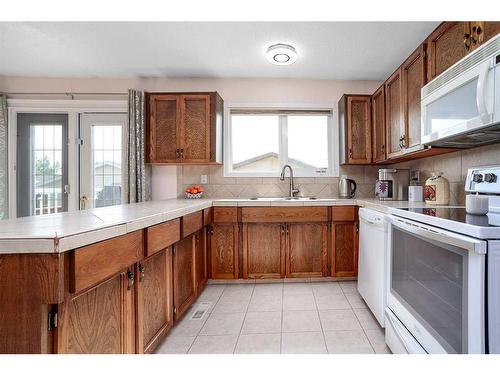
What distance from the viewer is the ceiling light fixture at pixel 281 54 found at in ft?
7.79

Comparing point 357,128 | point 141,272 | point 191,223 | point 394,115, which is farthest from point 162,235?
point 357,128

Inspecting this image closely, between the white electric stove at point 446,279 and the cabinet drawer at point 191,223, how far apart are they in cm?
141

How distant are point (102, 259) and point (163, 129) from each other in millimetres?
2168

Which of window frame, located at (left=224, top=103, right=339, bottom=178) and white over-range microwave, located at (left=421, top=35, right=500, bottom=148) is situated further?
window frame, located at (left=224, top=103, right=339, bottom=178)

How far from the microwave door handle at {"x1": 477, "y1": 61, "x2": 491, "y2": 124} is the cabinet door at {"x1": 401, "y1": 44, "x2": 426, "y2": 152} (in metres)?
0.69

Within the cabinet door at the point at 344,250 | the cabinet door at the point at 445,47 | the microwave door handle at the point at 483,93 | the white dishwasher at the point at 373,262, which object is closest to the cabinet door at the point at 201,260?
the cabinet door at the point at 344,250

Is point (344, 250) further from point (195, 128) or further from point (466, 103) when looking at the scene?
point (195, 128)

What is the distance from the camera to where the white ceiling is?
2160 mm

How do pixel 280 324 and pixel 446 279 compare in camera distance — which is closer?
pixel 446 279

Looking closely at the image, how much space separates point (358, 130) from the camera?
2.88m

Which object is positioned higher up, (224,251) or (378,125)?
(378,125)

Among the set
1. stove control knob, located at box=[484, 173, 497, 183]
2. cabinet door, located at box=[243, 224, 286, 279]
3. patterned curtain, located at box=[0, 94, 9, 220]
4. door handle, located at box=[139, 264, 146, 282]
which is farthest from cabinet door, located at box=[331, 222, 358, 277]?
patterned curtain, located at box=[0, 94, 9, 220]

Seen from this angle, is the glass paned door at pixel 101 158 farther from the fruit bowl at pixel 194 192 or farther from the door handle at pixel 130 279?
the door handle at pixel 130 279

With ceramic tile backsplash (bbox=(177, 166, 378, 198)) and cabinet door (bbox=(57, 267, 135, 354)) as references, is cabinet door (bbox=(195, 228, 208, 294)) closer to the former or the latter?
ceramic tile backsplash (bbox=(177, 166, 378, 198))
